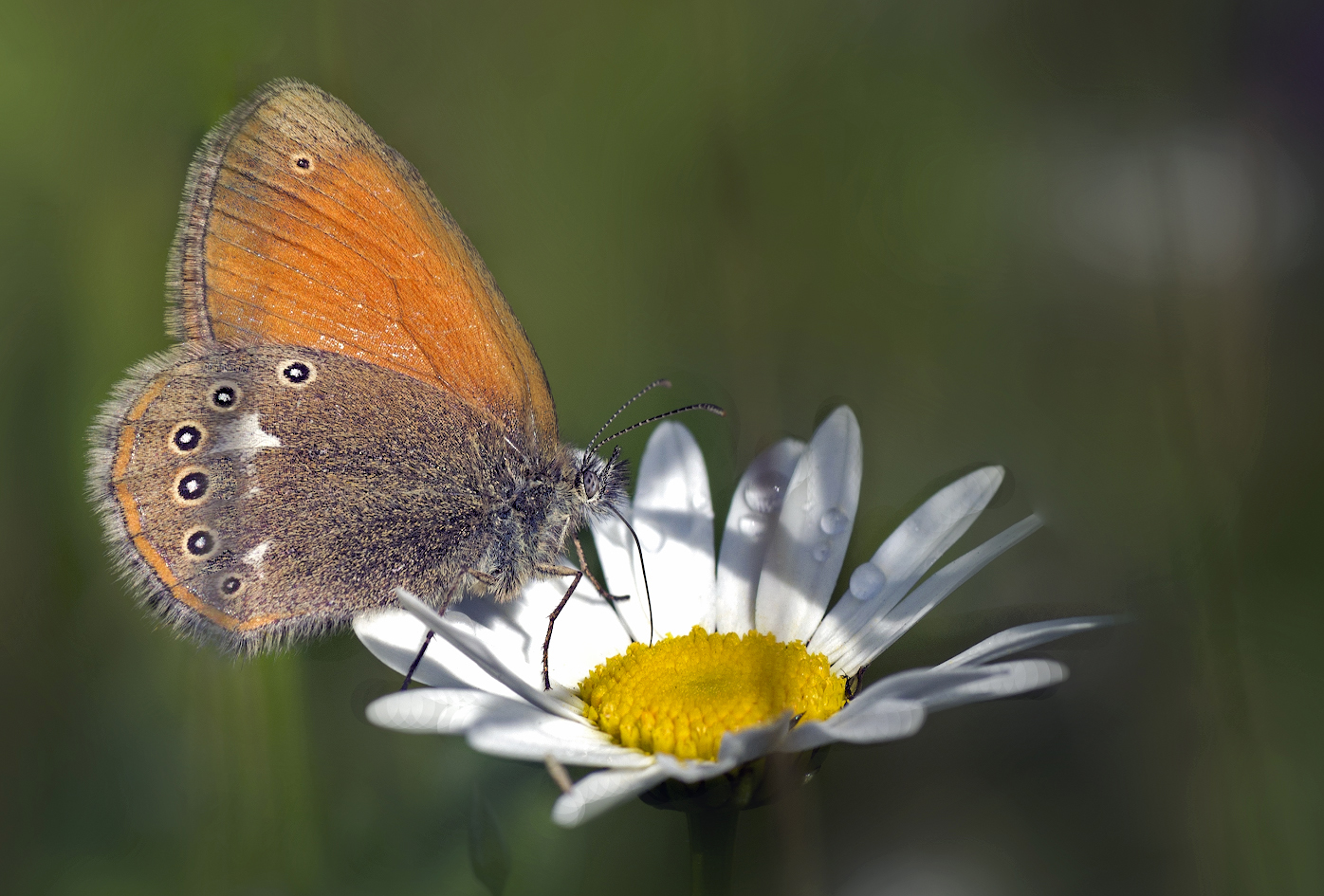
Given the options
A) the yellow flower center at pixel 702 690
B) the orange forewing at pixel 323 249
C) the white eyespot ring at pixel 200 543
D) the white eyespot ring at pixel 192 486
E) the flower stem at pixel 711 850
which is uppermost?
the orange forewing at pixel 323 249

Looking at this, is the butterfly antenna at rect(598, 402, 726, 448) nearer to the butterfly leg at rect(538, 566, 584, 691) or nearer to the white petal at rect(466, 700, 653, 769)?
the butterfly leg at rect(538, 566, 584, 691)

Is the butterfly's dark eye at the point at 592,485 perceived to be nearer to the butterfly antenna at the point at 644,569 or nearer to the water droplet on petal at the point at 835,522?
the butterfly antenna at the point at 644,569

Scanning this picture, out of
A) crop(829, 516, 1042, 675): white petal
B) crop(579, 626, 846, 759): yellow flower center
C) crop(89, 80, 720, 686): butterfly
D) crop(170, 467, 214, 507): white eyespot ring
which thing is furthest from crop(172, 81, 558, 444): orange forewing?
crop(829, 516, 1042, 675): white petal

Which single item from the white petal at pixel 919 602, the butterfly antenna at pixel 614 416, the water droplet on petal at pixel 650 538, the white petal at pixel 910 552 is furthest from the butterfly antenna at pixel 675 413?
the white petal at pixel 919 602

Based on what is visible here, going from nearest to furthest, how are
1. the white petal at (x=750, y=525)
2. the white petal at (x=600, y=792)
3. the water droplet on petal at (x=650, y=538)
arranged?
the white petal at (x=600, y=792)
the white petal at (x=750, y=525)
the water droplet on petal at (x=650, y=538)

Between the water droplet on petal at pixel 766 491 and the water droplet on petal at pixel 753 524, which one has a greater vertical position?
the water droplet on petal at pixel 766 491

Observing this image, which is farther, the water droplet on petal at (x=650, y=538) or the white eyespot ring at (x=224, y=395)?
the water droplet on petal at (x=650, y=538)

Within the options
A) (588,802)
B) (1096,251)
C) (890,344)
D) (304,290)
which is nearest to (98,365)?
(304,290)
